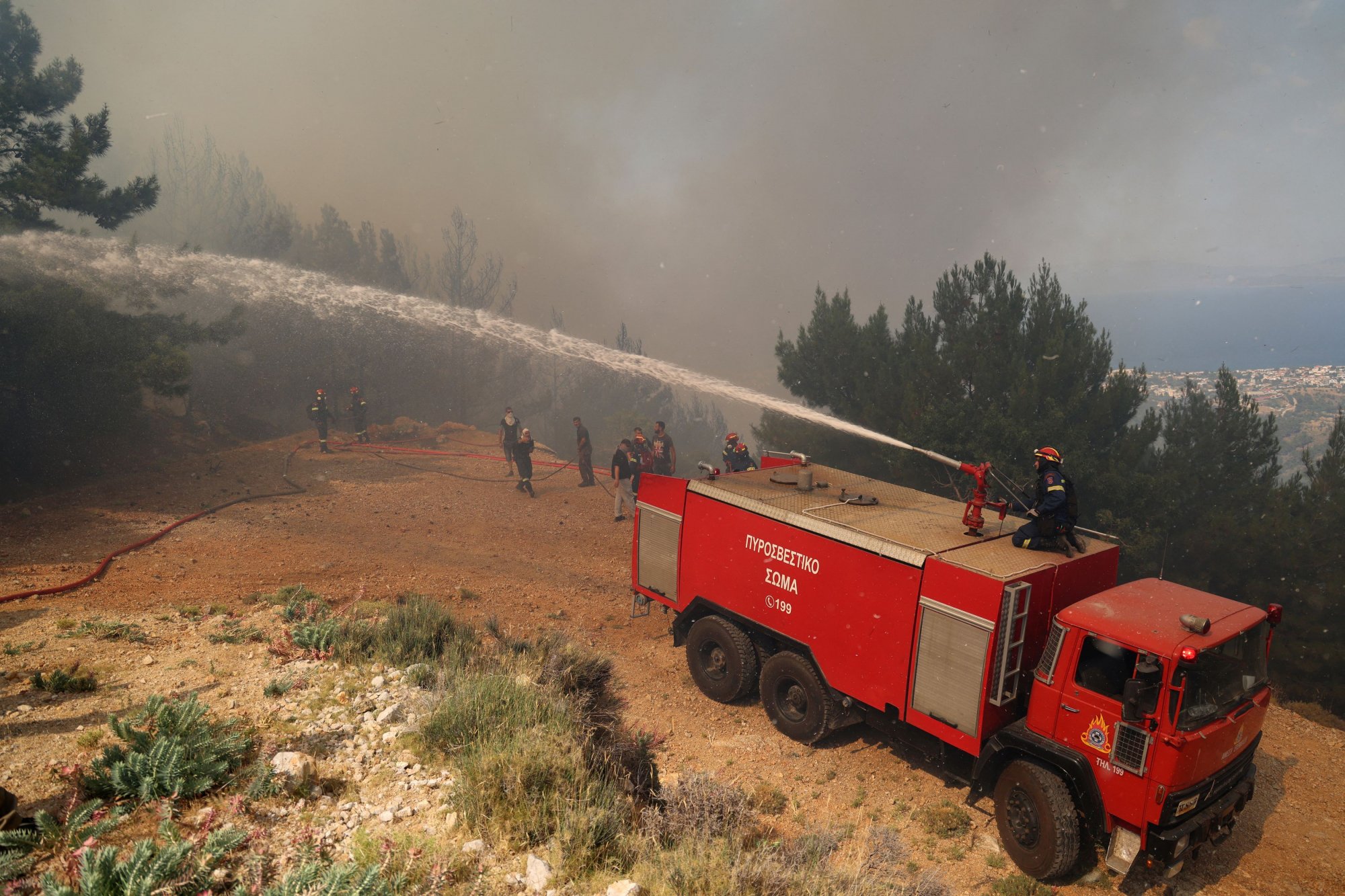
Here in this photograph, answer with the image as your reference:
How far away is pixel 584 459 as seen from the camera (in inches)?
810

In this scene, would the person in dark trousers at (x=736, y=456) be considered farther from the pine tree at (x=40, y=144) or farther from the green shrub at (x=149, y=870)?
the pine tree at (x=40, y=144)

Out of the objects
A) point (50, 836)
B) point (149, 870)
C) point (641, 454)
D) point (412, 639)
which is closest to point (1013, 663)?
point (149, 870)

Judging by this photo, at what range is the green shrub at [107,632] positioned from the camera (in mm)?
7996

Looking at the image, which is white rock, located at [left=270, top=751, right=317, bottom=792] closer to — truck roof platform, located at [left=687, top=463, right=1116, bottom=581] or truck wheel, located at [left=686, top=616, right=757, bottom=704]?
truck wheel, located at [left=686, top=616, right=757, bottom=704]

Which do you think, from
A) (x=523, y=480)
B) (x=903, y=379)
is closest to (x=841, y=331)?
(x=903, y=379)

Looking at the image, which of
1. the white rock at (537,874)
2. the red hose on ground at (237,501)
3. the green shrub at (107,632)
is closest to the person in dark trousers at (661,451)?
the red hose on ground at (237,501)

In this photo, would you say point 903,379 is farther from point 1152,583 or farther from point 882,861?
point 882,861

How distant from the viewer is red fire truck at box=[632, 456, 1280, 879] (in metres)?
5.42

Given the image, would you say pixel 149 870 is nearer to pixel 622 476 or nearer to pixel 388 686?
pixel 388 686

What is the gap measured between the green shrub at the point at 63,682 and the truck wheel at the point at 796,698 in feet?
23.0

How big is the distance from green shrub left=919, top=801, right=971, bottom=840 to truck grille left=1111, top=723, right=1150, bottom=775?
187cm

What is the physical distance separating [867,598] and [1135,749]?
8.17 feet

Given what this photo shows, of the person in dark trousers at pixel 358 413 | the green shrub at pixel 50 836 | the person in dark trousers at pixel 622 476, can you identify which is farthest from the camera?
the person in dark trousers at pixel 358 413

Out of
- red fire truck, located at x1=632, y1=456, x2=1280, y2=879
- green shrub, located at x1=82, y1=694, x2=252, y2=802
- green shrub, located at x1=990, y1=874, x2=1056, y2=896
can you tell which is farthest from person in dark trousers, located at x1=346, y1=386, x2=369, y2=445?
green shrub, located at x1=990, y1=874, x2=1056, y2=896
